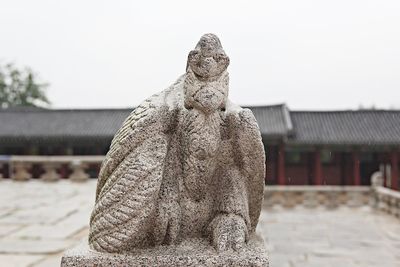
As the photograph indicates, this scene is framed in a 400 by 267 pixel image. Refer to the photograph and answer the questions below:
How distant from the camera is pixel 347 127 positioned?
18672 millimetres

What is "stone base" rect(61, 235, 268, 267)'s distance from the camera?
2.34 m

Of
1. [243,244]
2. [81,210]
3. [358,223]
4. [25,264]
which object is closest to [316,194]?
[358,223]

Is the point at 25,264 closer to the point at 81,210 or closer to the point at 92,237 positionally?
the point at 92,237

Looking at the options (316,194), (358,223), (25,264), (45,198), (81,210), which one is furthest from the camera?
(316,194)

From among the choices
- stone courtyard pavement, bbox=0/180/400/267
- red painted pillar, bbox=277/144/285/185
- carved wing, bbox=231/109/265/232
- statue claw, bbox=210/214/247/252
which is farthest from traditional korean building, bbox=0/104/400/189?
statue claw, bbox=210/214/247/252

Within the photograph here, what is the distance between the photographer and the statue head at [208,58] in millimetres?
2469

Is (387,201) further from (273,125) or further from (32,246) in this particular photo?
(273,125)

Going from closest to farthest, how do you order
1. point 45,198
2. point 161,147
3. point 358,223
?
point 161,147 → point 358,223 → point 45,198

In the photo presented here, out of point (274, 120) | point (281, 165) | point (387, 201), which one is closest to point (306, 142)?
point (281, 165)

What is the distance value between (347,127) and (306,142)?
2.22 metres

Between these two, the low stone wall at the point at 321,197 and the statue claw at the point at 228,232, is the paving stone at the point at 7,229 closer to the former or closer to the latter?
the statue claw at the point at 228,232

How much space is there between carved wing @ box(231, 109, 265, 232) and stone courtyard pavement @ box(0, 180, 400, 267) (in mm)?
2453

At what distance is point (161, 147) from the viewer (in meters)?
2.51

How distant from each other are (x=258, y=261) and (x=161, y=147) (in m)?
0.75
